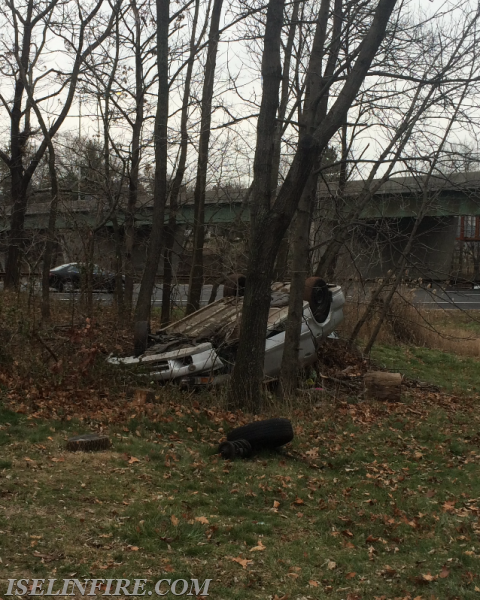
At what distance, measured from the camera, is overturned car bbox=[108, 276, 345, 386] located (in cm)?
998

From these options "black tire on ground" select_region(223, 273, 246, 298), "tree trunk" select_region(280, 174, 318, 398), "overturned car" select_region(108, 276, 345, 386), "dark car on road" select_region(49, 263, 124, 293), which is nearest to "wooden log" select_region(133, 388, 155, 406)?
"overturned car" select_region(108, 276, 345, 386)

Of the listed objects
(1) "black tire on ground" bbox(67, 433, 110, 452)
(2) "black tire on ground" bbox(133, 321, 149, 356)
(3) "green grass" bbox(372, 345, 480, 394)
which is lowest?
(3) "green grass" bbox(372, 345, 480, 394)

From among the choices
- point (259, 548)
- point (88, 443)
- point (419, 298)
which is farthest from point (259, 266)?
point (419, 298)

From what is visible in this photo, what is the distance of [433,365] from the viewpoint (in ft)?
53.9

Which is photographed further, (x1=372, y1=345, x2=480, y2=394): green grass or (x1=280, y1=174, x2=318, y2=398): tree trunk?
(x1=372, y1=345, x2=480, y2=394): green grass

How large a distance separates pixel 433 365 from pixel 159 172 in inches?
325

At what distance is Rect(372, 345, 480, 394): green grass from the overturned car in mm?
3169

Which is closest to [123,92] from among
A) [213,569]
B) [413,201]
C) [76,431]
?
[413,201]

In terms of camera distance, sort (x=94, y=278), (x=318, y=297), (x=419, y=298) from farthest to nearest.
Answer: (x=419, y=298) < (x=94, y=278) < (x=318, y=297)

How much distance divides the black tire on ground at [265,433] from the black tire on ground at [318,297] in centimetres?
477

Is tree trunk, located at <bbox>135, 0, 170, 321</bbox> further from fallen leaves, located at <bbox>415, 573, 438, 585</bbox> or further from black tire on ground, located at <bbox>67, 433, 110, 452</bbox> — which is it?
fallen leaves, located at <bbox>415, 573, 438, 585</bbox>

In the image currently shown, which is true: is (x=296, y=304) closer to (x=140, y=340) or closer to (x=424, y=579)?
(x=140, y=340)

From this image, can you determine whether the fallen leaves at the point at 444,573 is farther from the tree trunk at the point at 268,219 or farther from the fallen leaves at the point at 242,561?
the tree trunk at the point at 268,219

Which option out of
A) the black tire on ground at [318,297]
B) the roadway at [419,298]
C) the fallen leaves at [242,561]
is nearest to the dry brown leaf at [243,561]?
the fallen leaves at [242,561]
